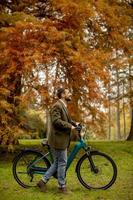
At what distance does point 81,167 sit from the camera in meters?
9.20

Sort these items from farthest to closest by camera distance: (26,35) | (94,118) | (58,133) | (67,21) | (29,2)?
(29,2) < (94,118) < (67,21) < (26,35) < (58,133)

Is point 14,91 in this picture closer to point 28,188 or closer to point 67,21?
point 67,21

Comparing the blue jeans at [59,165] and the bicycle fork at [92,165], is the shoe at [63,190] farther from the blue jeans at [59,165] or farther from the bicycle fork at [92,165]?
the bicycle fork at [92,165]

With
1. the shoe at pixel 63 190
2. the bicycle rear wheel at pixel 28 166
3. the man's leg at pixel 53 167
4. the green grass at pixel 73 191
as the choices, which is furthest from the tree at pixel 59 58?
the shoe at pixel 63 190

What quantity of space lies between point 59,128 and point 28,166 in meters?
1.06

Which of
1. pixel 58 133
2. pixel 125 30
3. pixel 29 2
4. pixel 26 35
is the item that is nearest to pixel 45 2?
pixel 29 2

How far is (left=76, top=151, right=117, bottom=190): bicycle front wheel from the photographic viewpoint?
9.01m

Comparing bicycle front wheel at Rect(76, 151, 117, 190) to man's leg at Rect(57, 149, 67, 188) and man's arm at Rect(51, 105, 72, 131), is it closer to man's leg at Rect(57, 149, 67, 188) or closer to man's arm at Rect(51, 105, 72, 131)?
man's leg at Rect(57, 149, 67, 188)

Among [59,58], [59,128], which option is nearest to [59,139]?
[59,128]

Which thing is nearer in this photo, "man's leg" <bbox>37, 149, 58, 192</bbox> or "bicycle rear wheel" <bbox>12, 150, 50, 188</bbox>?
"man's leg" <bbox>37, 149, 58, 192</bbox>

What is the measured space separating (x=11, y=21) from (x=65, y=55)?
1.75m

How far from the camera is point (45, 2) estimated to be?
16.1 m

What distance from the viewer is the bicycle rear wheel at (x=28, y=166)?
9.21 m

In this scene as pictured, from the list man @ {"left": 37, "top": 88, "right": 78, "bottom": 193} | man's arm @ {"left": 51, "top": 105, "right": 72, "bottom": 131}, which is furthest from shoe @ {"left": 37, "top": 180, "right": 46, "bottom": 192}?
man's arm @ {"left": 51, "top": 105, "right": 72, "bottom": 131}
